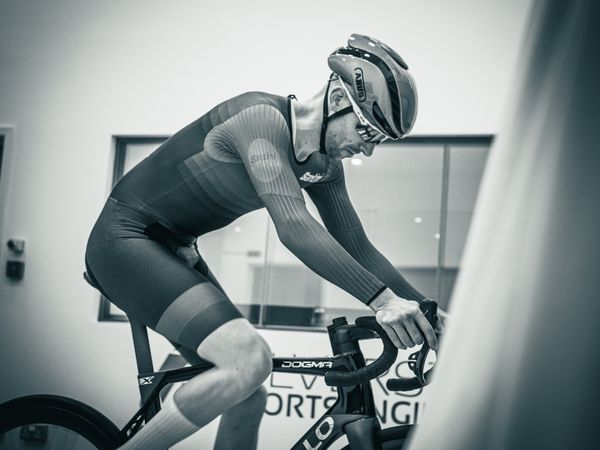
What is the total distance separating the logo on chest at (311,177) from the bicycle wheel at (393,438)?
61cm

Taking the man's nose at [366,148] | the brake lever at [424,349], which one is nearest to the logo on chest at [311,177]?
the man's nose at [366,148]

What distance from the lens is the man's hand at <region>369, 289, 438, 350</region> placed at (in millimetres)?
1103

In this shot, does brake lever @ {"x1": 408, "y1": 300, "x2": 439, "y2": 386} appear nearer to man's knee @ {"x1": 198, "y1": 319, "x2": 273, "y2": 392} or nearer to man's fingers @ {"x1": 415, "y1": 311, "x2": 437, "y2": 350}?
man's fingers @ {"x1": 415, "y1": 311, "x2": 437, "y2": 350}

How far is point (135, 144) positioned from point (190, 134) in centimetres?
221

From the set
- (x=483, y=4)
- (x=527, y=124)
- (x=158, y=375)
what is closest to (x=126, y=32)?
(x=483, y=4)

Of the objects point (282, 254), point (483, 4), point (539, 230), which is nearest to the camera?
point (539, 230)

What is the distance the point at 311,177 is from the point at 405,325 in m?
0.56

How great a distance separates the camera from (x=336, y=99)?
4.85ft

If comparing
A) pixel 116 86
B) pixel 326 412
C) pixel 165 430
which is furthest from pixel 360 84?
pixel 116 86

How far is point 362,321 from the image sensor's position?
1.28 metres

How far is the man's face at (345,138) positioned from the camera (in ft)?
4.79

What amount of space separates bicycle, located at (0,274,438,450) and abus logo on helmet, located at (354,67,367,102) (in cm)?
47

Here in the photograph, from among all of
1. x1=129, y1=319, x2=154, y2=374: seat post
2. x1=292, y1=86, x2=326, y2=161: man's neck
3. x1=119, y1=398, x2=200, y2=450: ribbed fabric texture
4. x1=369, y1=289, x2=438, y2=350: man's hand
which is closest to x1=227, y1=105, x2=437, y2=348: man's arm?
x1=369, y1=289, x2=438, y2=350: man's hand

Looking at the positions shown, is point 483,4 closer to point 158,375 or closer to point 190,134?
point 190,134
